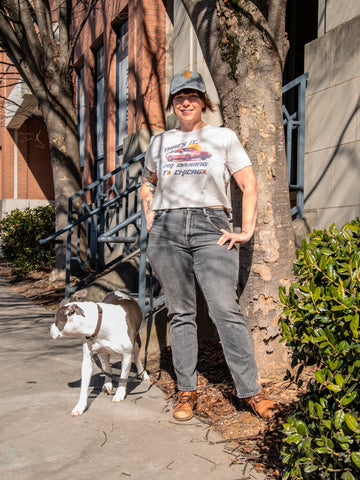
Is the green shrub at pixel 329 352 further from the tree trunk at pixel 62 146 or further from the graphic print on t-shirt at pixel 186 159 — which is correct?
the tree trunk at pixel 62 146

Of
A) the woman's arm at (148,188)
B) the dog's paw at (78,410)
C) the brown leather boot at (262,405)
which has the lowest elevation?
the dog's paw at (78,410)

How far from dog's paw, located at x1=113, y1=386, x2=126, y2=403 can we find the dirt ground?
38 centimetres

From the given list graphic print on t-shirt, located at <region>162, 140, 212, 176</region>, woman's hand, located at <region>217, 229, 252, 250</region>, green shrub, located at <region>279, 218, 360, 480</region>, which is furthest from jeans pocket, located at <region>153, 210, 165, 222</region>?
green shrub, located at <region>279, 218, 360, 480</region>

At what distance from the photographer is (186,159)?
3354 mm

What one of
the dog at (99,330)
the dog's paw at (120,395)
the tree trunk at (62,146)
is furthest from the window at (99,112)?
the dog's paw at (120,395)

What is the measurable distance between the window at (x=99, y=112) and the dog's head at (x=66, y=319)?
9763mm

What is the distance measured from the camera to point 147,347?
4.84 metres

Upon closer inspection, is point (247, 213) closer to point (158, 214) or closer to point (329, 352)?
point (158, 214)

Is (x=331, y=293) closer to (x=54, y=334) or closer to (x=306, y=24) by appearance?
(x=54, y=334)

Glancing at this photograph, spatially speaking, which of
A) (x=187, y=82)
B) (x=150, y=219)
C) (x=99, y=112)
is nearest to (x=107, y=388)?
(x=150, y=219)

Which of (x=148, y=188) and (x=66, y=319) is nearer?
(x=66, y=319)

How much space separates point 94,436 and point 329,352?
5.86ft

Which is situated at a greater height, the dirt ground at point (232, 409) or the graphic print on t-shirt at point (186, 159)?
the graphic print on t-shirt at point (186, 159)

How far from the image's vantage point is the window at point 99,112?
511 inches
